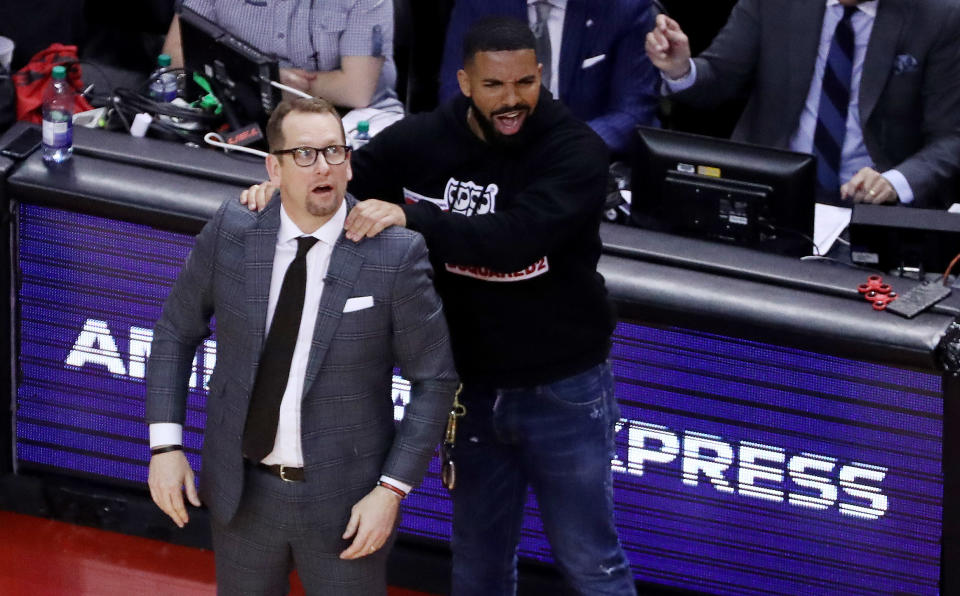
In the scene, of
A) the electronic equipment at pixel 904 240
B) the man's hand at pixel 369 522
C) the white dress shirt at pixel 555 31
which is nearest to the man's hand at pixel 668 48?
the white dress shirt at pixel 555 31

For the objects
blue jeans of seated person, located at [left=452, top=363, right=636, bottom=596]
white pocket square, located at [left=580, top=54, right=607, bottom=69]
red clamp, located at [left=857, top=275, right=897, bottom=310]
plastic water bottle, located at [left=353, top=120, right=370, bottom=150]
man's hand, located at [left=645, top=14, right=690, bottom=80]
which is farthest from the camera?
white pocket square, located at [left=580, top=54, right=607, bottom=69]

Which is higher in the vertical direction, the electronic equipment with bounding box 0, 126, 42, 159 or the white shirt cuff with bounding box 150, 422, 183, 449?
the electronic equipment with bounding box 0, 126, 42, 159

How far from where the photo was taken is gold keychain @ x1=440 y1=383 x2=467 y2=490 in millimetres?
3246

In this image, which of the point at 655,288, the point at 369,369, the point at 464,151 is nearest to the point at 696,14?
the point at 655,288

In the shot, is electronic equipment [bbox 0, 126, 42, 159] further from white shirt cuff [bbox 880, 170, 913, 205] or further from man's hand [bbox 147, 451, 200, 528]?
white shirt cuff [bbox 880, 170, 913, 205]

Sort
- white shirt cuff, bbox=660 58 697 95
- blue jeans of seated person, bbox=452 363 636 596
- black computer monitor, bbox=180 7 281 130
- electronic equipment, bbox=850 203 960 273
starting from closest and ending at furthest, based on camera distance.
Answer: blue jeans of seated person, bbox=452 363 636 596
electronic equipment, bbox=850 203 960 273
black computer monitor, bbox=180 7 281 130
white shirt cuff, bbox=660 58 697 95

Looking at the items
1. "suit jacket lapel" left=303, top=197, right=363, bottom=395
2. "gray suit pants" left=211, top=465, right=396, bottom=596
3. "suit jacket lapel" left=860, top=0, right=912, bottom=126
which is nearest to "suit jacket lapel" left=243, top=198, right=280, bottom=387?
"suit jacket lapel" left=303, top=197, right=363, bottom=395

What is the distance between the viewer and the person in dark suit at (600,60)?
512 centimetres

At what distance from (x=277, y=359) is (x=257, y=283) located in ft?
0.51

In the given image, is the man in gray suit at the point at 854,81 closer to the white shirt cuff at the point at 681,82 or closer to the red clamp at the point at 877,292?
the white shirt cuff at the point at 681,82

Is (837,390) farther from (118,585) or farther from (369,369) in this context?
(118,585)

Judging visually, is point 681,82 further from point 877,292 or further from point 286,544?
point 286,544

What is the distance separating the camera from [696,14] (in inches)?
222

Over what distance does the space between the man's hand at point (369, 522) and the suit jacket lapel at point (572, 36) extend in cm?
251
